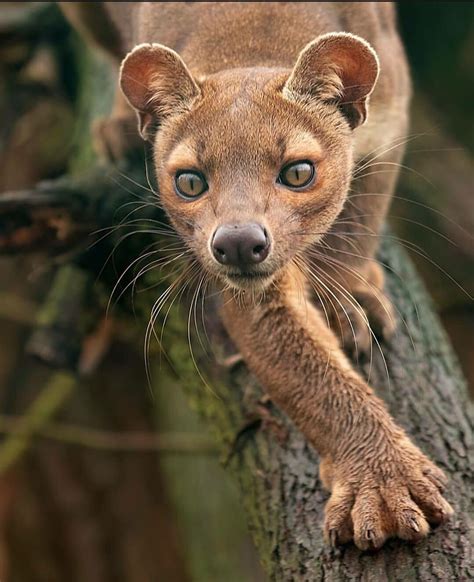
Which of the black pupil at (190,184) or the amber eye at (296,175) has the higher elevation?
the amber eye at (296,175)

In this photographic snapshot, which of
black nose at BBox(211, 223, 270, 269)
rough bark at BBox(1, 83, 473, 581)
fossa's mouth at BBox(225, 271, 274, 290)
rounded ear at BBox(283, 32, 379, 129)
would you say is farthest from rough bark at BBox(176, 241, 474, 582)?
rounded ear at BBox(283, 32, 379, 129)

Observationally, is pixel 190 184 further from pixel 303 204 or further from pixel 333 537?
pixel 333 537

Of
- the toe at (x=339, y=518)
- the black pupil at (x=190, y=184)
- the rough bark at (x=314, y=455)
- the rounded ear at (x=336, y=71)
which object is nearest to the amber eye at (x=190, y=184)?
the black pupil at (x=190, y=184)

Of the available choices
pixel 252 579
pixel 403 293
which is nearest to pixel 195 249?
pixel 403 293

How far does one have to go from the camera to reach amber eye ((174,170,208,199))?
3.30 metres

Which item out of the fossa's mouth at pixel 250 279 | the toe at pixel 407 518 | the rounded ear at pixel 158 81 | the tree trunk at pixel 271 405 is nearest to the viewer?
the toe at pixel 407 518

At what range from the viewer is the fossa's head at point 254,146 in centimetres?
312

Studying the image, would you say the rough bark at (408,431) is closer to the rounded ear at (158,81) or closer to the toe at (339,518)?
the toe at (339,518)

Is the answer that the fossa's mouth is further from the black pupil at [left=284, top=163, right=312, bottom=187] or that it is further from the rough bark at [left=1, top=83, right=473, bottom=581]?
the rough bark at [left=1, top=83, right=473, bottom=581]

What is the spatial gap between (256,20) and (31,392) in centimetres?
461

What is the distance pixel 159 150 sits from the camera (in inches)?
140

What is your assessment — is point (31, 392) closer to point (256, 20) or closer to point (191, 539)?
point (191, 539)

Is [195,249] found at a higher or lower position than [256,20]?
lower

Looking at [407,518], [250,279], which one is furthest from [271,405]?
[407,518]
